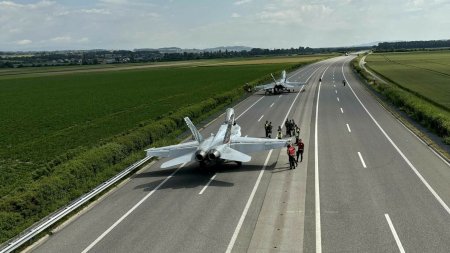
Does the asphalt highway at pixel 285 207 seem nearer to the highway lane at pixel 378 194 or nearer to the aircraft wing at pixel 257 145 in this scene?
the highway lane at pixel 378 194

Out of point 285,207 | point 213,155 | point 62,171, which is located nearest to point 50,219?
point 62,171

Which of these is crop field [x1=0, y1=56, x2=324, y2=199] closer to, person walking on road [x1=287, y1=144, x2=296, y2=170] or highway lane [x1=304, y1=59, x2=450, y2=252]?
person walking on road [x1=287, y1=144, x2=296, y2=170]

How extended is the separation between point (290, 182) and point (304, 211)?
4852 millimetres

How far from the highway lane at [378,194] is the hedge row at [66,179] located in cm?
1383

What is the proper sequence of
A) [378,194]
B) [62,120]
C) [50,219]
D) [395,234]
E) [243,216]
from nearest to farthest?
1. [395,234]
2. [50,219]
3. [243,216]
4. [378,194]
5. [62,120]

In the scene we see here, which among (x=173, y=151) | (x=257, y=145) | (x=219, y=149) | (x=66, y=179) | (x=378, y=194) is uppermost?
(x=219, y=149)

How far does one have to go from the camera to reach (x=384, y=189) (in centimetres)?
2395

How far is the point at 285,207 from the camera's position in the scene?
857 inches

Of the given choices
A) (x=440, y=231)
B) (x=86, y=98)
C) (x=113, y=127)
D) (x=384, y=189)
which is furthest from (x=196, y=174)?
(x=86, y=98)

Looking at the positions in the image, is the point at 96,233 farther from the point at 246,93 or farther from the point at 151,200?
the point at 246,93

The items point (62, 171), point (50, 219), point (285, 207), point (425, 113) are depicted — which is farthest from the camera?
point (425, 113)

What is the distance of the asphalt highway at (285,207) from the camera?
59.3ft

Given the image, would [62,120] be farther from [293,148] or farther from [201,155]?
[293,148]

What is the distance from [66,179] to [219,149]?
9695mm
